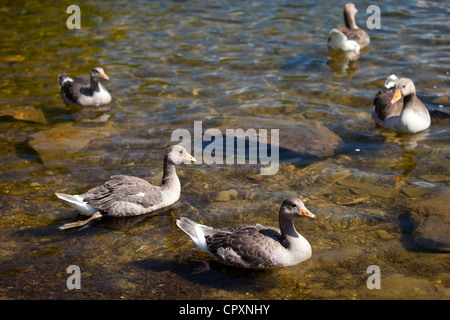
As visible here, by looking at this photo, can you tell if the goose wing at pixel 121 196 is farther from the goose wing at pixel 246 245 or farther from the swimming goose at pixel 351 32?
the swimming goose at pixel 351 32

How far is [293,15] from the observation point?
2062 cm

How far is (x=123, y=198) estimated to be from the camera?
9562mm

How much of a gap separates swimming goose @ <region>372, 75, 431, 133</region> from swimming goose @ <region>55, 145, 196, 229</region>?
6.05 m

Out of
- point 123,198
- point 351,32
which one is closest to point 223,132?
point 123,198

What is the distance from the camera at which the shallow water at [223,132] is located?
8.01 metres

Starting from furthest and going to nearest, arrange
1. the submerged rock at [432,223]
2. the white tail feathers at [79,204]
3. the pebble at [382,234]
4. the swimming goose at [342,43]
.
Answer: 1. the swimming goose at [342,43]
2. the white tail feathers at [79,204]
3. the pebble at [382,234]
4. the submerged rock at [432,223]

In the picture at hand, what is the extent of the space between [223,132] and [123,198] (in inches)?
161

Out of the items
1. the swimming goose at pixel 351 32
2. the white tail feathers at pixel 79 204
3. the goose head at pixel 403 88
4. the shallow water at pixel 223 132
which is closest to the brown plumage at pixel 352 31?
the swimming goose at pixel 351 32

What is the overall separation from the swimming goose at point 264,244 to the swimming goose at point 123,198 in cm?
167

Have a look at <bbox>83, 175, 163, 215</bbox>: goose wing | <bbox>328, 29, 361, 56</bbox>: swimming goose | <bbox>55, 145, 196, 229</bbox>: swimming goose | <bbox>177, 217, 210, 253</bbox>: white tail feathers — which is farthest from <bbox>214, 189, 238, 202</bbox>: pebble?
<bbox>328, 29, 361, 56</bbox>: swimming goose

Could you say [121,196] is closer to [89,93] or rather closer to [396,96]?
[89,93]

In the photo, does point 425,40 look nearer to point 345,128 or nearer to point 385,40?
point 385,40

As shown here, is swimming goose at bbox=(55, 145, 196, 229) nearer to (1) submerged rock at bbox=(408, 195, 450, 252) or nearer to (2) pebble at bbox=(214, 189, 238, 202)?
(2) pebble at bbox=(214, 189, 238, 202)

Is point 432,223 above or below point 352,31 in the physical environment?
below
